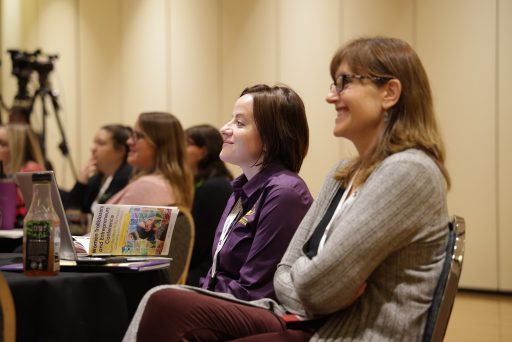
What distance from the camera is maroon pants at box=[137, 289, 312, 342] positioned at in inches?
63.3

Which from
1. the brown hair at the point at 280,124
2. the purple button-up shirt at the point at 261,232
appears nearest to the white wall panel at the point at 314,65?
the brown hair at the point at 280,124

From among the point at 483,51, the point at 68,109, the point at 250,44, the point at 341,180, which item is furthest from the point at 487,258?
the point at 68,109

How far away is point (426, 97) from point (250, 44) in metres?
4.67

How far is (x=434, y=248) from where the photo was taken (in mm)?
1658

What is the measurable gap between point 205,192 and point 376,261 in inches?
88.4

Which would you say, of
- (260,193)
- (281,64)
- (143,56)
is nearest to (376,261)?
(260,193)

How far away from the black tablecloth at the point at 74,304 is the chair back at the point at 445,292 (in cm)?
90

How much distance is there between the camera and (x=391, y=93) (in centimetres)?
179

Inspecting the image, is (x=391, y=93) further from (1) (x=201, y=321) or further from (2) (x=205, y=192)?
(2) (x=205, y=192)

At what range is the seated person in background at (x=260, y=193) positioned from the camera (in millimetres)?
2123

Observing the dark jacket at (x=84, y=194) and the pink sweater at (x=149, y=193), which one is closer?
the pink sweater at (x=149, y=193)

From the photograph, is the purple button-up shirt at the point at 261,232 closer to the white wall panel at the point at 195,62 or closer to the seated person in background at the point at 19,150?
the seated person in background at the point at 19,150

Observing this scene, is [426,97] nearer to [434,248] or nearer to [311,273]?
[434,248]

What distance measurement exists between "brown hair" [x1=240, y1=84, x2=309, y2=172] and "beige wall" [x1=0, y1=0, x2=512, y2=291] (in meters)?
3.34
